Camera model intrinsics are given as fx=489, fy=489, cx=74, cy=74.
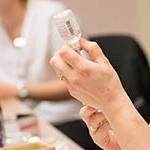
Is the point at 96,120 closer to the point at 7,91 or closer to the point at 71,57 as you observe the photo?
the point at 71,57

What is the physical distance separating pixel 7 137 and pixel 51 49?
2.79 feet

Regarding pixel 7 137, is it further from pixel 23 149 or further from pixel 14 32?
pixel 14 32

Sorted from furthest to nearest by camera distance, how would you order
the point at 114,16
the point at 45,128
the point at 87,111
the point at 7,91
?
the point at 114,16 → the point at 7,91 → the point at 45,128 → the point at 87,111

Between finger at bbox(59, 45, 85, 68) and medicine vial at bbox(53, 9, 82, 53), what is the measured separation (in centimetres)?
4

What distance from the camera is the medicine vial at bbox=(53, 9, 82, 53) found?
1.00m

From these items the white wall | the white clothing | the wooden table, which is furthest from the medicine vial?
the white wall

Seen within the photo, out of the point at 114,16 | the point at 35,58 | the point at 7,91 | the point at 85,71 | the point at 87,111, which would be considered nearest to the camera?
the point at 85,71

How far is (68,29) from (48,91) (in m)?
1.28

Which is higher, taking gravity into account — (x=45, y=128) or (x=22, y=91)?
(x=45, y=128)

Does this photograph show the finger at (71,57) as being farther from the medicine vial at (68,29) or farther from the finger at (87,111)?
the finger at (87,111)

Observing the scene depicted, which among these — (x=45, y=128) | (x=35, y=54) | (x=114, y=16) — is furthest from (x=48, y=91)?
(x=114, y=16)

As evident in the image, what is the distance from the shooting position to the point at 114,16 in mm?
3363

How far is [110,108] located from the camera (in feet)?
3.15

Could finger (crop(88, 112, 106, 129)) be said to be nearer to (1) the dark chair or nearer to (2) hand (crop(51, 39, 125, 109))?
(2) hand (crop(51, 39, 125, 109))
